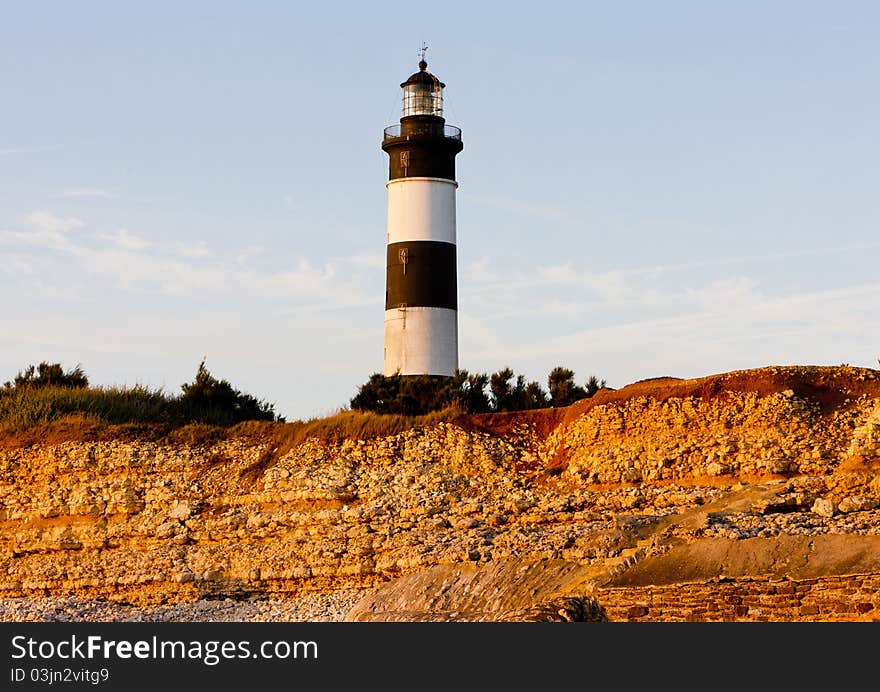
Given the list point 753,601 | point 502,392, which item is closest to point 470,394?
point 502,392

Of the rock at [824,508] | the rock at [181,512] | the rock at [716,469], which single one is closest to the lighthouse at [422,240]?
the rock at [181,512]

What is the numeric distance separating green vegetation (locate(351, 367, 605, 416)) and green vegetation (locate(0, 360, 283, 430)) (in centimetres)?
266

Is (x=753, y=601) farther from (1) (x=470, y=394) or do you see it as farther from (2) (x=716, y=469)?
(1) (x=470, y=394)

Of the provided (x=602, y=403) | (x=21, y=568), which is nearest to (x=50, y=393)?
(x=21, y=568)

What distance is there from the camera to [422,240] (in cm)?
3200

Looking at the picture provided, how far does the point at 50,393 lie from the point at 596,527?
1402 centimetres

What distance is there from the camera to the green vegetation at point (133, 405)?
28109 millimetres

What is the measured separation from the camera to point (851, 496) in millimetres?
19234

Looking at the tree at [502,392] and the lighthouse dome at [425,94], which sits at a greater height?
the lighthouse dome at [425,94]

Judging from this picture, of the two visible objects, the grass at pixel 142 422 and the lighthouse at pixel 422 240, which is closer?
Answer: the grass at pixel 142 422

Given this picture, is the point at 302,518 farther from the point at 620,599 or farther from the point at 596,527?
the point at 620,599

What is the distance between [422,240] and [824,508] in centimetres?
1511

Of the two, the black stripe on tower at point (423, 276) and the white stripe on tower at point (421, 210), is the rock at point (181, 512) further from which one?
the white stripe on tower at point (421, 210)

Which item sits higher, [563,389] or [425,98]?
[425,98]
